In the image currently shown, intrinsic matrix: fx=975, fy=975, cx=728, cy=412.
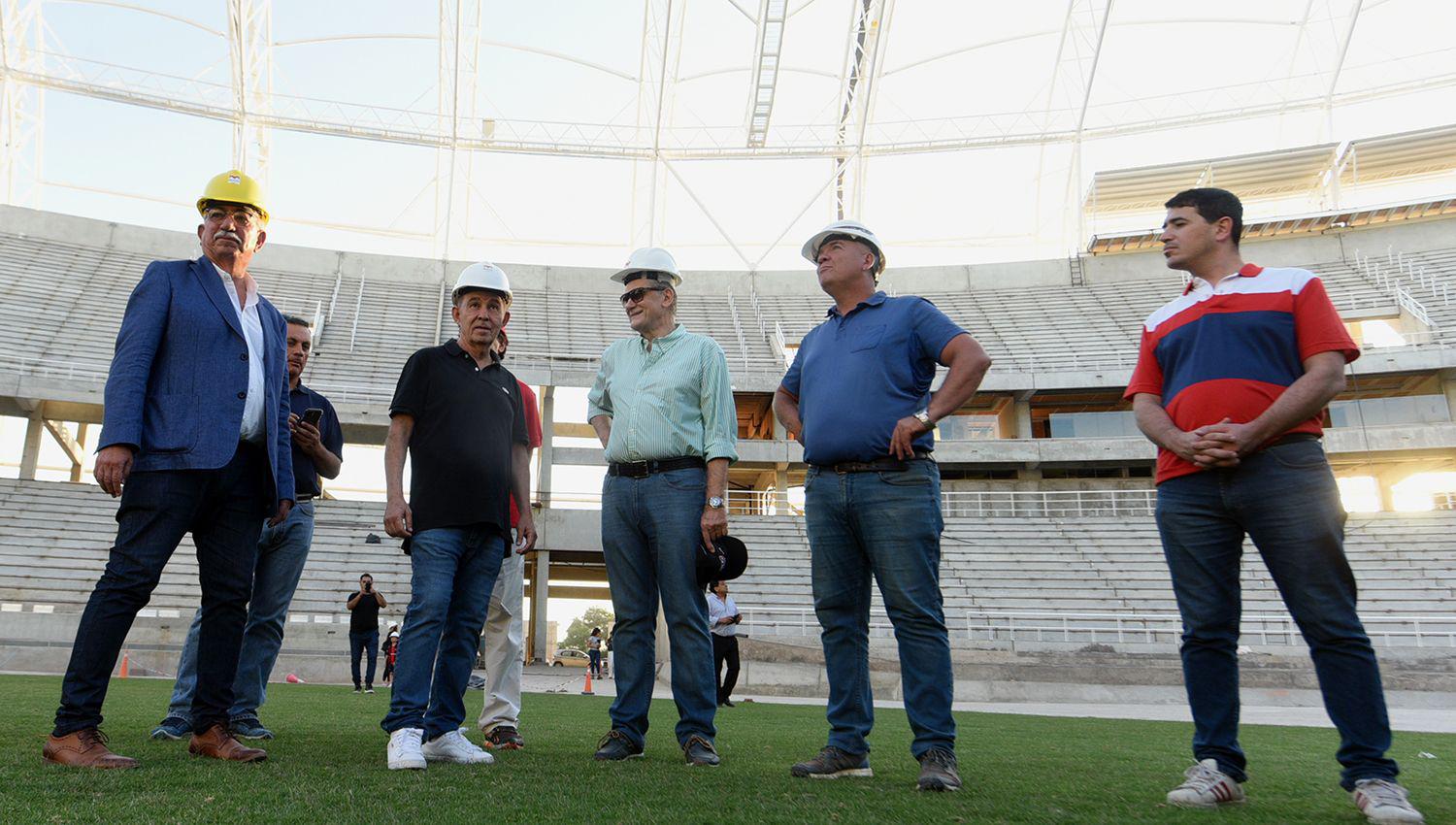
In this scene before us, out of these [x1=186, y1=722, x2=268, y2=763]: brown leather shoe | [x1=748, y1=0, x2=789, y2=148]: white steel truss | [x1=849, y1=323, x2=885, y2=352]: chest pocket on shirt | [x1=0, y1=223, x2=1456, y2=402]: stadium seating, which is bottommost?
[x1=186, y1=722, x2=268, y2=763]: brown leather shoe

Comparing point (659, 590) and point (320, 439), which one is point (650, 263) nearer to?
point (659, 590)

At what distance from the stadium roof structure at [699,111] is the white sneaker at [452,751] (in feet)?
87.4

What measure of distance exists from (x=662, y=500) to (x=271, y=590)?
7.34ft

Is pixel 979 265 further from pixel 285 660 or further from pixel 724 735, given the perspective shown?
pixel 724 735

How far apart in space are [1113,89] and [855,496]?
3307cm

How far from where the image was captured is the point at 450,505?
3.85 m

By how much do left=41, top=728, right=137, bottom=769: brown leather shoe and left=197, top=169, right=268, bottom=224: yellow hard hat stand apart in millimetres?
1868

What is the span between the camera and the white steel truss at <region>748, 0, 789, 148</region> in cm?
2612

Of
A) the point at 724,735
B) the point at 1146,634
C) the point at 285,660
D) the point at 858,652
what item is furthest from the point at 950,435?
the point at 858,652

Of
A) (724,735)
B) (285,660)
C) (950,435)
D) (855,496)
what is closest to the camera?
(855,496)

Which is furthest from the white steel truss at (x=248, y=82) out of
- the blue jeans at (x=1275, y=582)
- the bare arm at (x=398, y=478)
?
the blue jeans at (x=1275, y=582)

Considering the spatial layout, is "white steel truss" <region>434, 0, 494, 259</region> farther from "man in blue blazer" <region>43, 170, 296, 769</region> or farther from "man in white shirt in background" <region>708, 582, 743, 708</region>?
"man in blue blazer" <region>43, 170, 296, 769</region>

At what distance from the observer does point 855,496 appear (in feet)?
12.0

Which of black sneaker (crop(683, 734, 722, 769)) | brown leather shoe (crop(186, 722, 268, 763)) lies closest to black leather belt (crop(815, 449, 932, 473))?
black sneaker (crop(683, 734, 722, 769))
